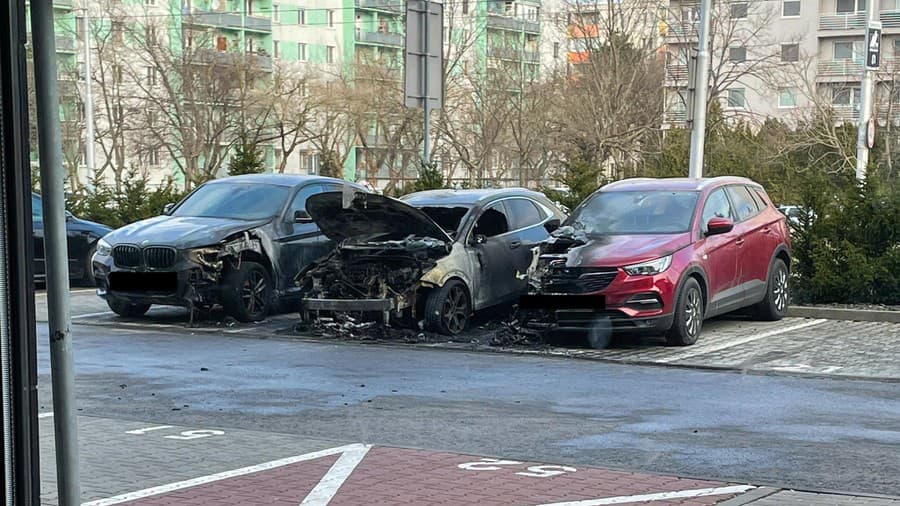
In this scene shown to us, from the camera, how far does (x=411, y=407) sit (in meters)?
9.81

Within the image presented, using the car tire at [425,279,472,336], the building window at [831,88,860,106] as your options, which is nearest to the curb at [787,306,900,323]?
the car tire at [425,279,472,336]

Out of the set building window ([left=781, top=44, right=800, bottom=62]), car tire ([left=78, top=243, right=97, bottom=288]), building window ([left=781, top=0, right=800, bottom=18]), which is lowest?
car tire ([left=78, top=243, right=97, bottom=288])

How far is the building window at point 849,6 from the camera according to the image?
62.6 m

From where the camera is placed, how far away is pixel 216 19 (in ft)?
151

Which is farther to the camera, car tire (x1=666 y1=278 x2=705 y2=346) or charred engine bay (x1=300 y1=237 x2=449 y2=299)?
charred engine bay (x1=300 y1=237 x2=449 y2=299)

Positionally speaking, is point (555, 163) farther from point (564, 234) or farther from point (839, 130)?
point (564, 234)

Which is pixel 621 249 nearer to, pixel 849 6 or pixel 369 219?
pixel 369 219

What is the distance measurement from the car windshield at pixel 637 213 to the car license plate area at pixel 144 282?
481 centimetres

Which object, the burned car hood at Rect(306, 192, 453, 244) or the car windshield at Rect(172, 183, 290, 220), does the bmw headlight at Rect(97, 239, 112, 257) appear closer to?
the car windshield at Rect(172, 183, 290, 220)

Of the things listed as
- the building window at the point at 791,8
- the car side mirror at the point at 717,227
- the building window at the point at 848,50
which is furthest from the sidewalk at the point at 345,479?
the building window at the point at 791,8

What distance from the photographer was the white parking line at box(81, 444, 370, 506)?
6637mm

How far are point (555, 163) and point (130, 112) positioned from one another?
13830mm

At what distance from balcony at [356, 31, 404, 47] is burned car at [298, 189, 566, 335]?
3148cm

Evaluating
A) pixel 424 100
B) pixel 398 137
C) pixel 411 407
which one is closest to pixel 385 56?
pixel 398 137
